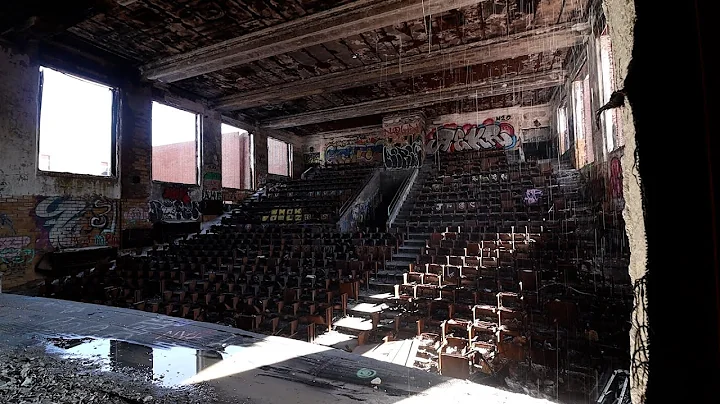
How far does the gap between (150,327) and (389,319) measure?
383cm

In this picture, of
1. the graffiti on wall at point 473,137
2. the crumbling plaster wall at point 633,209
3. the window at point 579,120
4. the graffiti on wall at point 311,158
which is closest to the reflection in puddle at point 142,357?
the crumbling plaster wall at point 633,209

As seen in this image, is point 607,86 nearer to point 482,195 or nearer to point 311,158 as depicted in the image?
point 482,195

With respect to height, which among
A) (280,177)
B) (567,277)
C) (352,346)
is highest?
(280,177)

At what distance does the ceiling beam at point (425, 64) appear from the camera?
34.4 feet

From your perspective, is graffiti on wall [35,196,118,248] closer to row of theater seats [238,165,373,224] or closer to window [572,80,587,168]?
row of theater seats [238,165,373,224]

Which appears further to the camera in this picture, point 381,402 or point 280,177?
point 280,177

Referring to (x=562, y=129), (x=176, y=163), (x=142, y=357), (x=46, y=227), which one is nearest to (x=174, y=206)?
(x=176, y=163)

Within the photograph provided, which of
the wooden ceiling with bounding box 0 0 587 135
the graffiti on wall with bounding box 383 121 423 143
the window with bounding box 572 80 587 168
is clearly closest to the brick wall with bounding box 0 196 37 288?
the wooden ceiling with bounding box 0 0 587 135

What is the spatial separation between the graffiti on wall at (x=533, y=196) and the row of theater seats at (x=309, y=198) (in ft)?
21.6

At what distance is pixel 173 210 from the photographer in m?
14.0

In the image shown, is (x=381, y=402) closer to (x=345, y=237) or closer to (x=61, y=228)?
(x=345, y=237)

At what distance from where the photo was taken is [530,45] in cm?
1092

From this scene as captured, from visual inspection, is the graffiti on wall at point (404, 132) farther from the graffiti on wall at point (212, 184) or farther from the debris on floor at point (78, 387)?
the debris on floor at point (78, 387)

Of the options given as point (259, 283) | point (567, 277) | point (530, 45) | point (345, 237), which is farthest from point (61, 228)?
point (530, 45)
